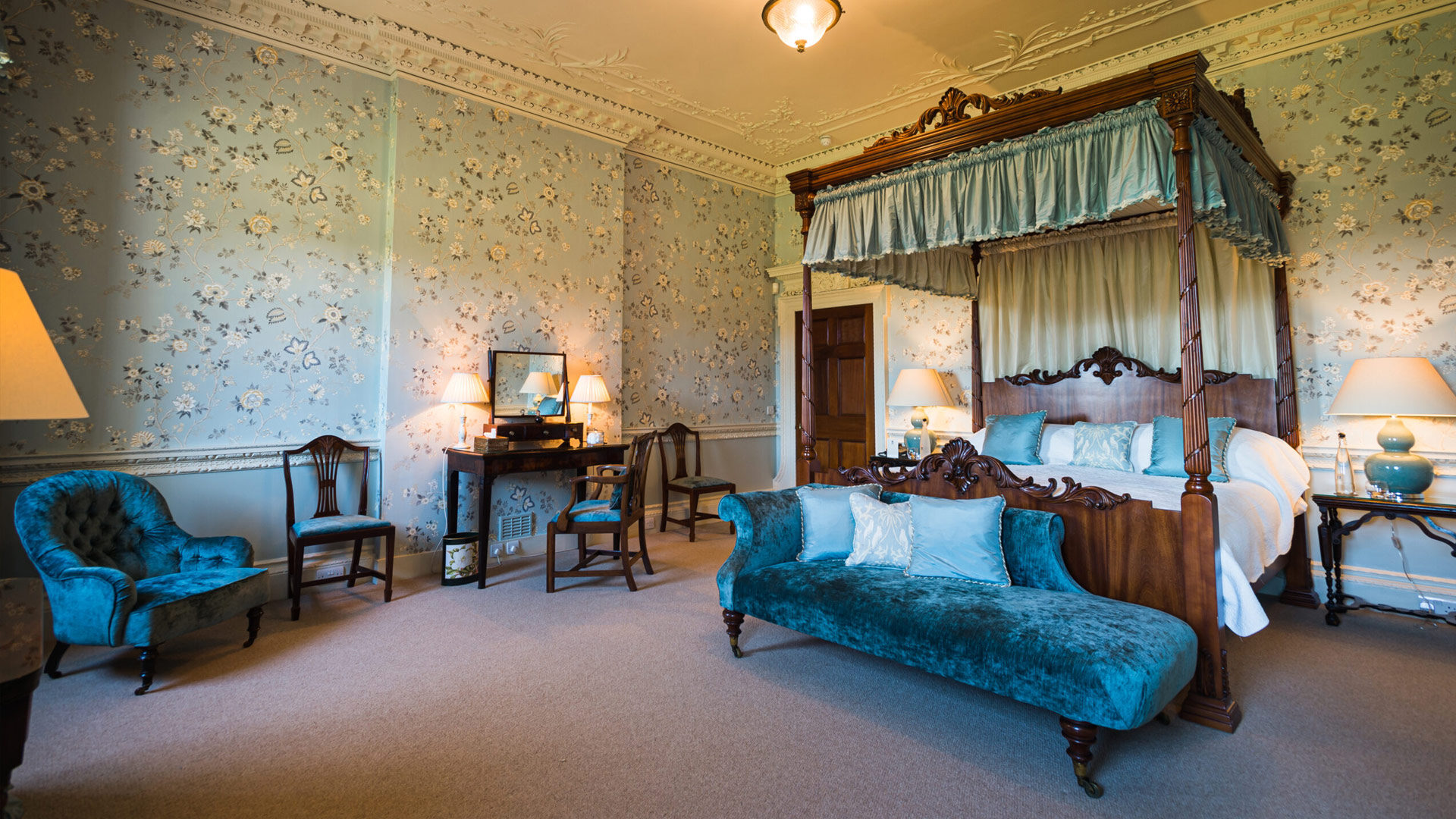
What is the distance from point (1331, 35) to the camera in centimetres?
388

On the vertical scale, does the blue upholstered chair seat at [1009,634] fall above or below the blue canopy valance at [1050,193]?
below

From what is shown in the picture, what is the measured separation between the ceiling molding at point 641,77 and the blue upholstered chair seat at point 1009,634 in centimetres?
373

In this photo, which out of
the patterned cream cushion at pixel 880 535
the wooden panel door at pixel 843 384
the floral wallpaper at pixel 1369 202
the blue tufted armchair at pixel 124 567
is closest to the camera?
the blue tufted armchair at pixel 124 567

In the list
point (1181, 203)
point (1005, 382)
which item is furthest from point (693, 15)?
point (1005, 382)

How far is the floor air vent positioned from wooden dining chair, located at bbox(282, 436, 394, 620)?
0.86m

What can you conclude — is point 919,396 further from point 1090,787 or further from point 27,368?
point 27,368

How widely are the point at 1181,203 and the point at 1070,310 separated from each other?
2.21 metres

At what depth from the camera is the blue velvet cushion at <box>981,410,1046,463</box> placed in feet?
14.8

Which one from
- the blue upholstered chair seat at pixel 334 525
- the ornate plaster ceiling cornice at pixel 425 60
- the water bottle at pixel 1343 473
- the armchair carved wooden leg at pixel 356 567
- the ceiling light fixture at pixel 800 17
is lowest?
the armchair carved wooden leg at pixel 356 567

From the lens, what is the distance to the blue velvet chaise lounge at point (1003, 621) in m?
2.04

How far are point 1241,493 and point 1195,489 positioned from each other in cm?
106

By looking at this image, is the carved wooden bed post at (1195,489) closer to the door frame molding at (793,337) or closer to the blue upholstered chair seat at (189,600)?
the door frame molding at (793,337)

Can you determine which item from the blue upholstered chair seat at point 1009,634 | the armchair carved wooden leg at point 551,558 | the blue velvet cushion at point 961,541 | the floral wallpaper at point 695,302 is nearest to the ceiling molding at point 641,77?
the floral wallpaper at point 695,302

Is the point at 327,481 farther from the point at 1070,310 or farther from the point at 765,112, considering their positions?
the point at 1070,310
